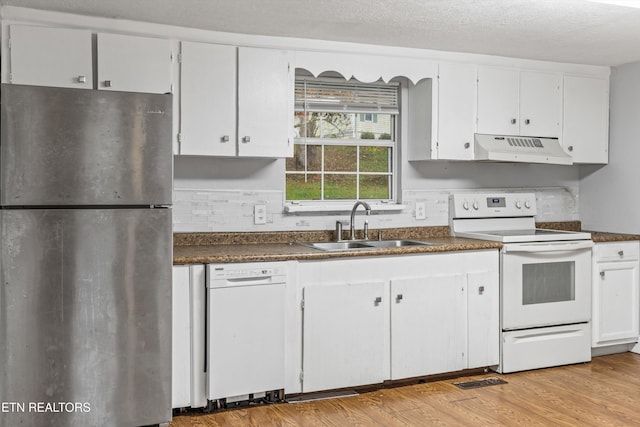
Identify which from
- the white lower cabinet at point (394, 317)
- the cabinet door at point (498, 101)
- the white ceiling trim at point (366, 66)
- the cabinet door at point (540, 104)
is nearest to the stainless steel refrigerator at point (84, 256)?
the white lower cabinet at point (394, 317)

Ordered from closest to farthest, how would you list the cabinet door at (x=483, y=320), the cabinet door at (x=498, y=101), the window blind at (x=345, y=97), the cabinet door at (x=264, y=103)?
the cabinet door at (x=264, y=103), the cabinet door at (x=483, y=320), the window blind at (x=345, y=97), the cabinet door at (x=498, y=101)

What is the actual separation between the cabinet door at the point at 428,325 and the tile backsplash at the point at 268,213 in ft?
2.36

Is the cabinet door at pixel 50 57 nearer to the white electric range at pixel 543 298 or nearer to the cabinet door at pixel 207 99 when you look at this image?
the cabinet door at pixel 207 99

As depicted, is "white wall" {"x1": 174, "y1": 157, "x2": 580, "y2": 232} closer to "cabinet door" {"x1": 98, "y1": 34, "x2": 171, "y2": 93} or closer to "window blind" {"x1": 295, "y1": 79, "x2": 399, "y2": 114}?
"window blind" {"x1": 295, "y1": 79, "x2": 399, "y2": 114}

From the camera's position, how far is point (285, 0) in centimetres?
321

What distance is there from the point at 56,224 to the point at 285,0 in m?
1.53

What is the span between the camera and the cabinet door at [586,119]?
15.8 ft

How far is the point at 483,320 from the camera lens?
4137 millimetres

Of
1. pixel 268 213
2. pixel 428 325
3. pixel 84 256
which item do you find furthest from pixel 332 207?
pixel 84 256

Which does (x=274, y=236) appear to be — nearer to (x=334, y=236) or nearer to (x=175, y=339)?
(x=334, y=236)

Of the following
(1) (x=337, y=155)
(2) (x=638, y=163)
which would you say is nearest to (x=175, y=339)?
(1) (x=337, y=155)

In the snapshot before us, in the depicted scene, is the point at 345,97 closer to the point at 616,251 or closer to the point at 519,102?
the point at 519,102

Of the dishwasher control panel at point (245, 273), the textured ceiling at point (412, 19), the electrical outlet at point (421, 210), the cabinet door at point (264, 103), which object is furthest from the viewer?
the electrical outlet at point (421, 210)

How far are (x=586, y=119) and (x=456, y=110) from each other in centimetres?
116
